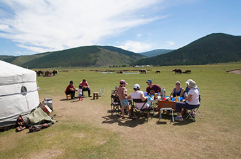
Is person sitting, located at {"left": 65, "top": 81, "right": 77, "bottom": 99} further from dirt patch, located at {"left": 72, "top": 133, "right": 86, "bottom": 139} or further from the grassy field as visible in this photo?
dirt patch, located at {"left": 72, "top": 133, "right": 86, "bottom": 139}

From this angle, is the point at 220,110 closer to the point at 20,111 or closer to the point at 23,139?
the point at 23,139

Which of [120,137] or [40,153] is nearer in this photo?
[40,153]

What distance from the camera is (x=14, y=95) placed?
22.9 feet

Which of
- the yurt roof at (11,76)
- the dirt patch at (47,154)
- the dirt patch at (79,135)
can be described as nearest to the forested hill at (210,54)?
the yurt roof at (11,76)

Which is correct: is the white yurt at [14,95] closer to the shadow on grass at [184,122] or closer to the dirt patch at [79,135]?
the dirt patch at [79,135]

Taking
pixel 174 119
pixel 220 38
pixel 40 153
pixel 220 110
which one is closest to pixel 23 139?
pixel 40 153

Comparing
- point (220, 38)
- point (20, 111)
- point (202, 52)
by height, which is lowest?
point (20, 111)

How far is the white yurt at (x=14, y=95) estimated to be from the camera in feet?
21.5

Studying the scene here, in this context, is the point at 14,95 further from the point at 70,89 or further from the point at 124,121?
the point at 124,121

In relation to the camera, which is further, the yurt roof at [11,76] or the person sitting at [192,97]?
the yurt roof at [11,76]

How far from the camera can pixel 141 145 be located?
4.82 meters

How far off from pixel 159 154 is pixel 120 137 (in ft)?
5.15

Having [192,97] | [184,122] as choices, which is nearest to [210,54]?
[192,97]

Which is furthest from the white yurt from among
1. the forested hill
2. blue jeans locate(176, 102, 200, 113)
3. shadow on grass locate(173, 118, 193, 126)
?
the forested hill
